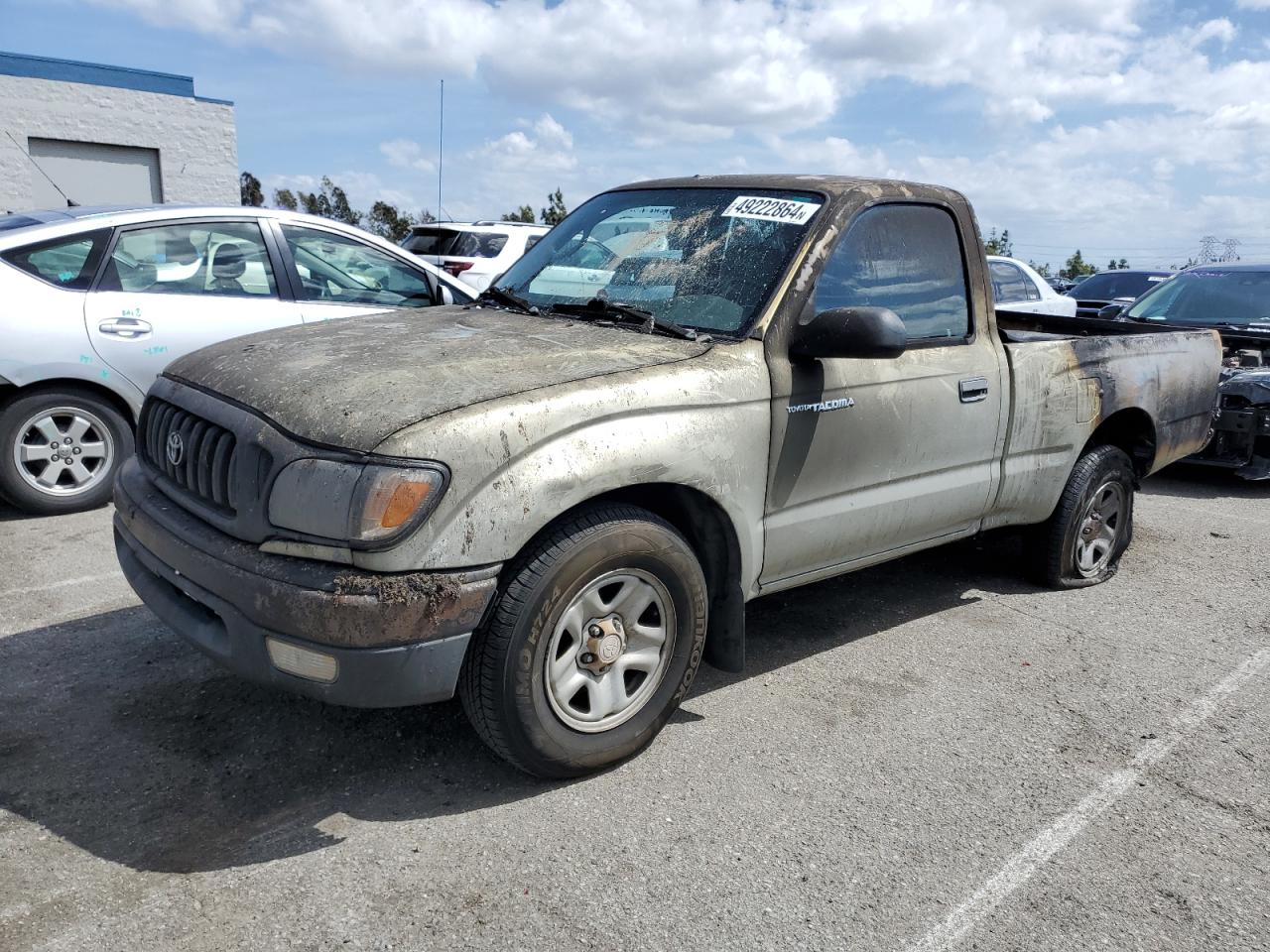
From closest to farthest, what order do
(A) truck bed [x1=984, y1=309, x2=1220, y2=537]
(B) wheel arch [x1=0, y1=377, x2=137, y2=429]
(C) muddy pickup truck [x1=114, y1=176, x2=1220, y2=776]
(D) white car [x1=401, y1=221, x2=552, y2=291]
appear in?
(C) muddy pickup truck [x1=114, y1=176, x2=1220, y2=776], (A) truck bed [x1=984, y1=309, x2=1220, y2=537], (B) wheel arch [x1=0, y1=377, x2=137, y2=429], (D) white car [x1=401, y1=221, x2=552, y2=291]

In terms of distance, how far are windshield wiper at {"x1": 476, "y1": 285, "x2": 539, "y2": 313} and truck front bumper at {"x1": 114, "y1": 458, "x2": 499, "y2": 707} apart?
164cm

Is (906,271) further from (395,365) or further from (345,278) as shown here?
(345,278)

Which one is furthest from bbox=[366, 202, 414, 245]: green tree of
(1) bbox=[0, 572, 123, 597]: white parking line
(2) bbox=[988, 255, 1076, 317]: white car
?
(1) bbox=[0, 572, 123, 597]: white parking line

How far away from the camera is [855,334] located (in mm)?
3449

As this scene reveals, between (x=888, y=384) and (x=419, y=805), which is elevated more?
(x=888, y=384)

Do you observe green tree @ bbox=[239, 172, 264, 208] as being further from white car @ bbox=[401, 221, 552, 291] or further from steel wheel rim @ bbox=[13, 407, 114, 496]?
steel wheel rim @ bbox=[13, 407, 114, 496]

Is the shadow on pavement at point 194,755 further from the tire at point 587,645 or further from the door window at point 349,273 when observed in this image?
the door window at point 349,273

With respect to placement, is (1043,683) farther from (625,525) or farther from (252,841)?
(252,841)

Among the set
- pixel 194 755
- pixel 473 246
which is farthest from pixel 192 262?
pixel 473 246

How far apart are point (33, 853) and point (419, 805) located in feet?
3.35

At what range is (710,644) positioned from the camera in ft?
12.1

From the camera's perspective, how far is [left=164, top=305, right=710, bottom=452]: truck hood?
290 centimetres

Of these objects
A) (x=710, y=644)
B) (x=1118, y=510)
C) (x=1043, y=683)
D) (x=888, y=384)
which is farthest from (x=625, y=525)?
(x=1118, y=510)

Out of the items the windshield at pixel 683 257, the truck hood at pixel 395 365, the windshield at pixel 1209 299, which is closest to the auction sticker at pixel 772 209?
the windshield at pixel 683 257
